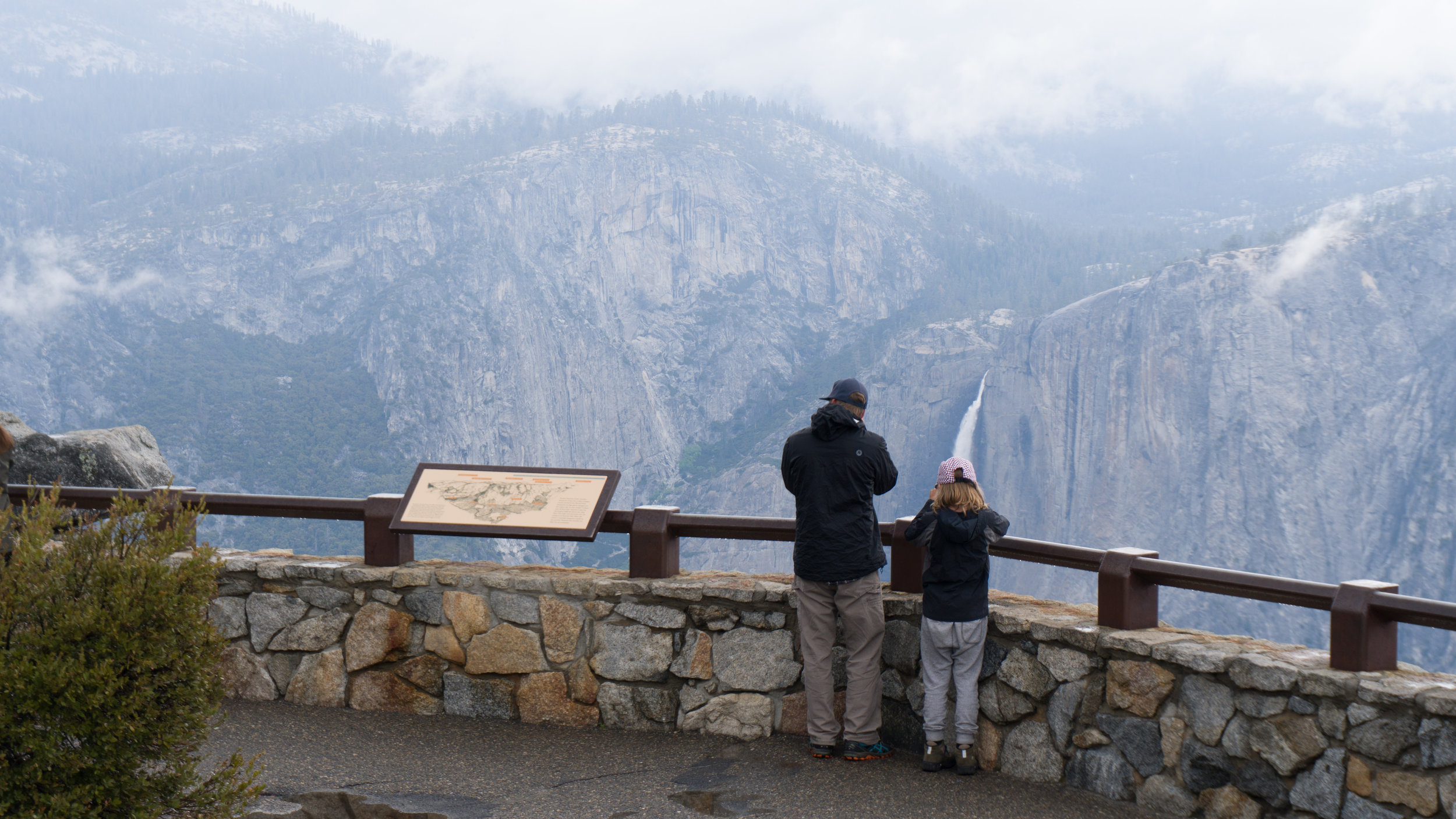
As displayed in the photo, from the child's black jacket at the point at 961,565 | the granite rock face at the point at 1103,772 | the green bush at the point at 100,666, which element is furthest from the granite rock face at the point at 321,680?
the granite rock face at the point at 1103,772

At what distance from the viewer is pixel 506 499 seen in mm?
5023

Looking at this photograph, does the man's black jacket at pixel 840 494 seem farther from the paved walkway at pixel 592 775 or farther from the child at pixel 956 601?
the paved walkway at pixel 592 775

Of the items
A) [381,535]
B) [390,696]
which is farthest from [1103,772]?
[381,535]

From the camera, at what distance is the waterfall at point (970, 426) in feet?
306

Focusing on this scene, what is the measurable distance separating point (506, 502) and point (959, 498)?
2.21m

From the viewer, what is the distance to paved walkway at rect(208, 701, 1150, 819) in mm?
3932

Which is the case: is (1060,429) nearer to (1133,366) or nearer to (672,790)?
(1133,366)

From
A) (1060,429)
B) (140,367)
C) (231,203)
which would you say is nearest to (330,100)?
(231,203)

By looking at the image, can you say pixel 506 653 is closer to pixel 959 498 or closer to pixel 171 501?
pixel 171 501

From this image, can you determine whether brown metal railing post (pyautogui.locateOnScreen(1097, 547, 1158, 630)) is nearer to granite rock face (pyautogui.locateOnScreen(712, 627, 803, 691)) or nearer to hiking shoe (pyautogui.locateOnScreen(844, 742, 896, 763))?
hiking shoe (pyautogui.locateOnScreen(844, 742, 896, 763))

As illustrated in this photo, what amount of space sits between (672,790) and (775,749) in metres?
0.60

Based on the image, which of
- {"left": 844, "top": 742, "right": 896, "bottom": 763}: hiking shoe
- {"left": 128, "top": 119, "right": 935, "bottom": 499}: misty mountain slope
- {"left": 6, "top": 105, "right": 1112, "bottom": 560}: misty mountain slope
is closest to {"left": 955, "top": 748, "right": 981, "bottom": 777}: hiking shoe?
{"left": 844, "top": 742, "right": 896, "bottom": 763}: hiking shoe

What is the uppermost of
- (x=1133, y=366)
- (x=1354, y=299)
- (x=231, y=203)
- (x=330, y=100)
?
(x=330, y=100)

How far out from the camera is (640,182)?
118 metres
